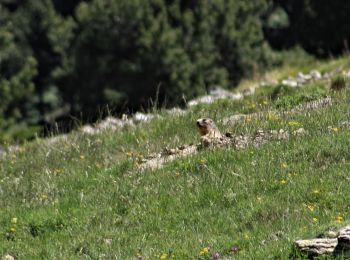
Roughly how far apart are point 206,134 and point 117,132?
2.83 metres

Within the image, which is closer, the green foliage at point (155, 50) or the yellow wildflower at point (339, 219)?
the yellow wildflower at point (339, 219)

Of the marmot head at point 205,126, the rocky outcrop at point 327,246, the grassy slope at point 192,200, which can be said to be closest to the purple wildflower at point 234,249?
the grassy slope at point 192,200

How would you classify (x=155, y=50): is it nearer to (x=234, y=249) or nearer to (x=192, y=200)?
(x=192, y=200)

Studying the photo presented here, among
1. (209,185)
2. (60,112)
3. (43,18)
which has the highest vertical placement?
(209,185)

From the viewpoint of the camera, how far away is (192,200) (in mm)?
9680

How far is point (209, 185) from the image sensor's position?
390 inches

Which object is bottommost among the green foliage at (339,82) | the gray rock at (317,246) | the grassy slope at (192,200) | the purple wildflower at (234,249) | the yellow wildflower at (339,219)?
the green foliage at (339,82)

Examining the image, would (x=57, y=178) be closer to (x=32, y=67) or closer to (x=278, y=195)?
(x=278, y=195)

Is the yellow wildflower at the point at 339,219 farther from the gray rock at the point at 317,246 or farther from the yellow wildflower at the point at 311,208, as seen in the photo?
the gray rock at the point at 317,246

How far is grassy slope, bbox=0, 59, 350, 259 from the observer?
28.4 feet

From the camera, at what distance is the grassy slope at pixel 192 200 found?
28.4 ft

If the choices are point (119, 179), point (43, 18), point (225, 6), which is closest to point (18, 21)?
point (43, 18)

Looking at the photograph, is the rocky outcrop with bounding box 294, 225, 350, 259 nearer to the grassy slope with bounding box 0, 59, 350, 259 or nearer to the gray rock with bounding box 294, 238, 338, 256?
the gray rock with bounding box 294, 238, 338, 256

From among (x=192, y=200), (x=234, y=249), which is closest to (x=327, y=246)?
(x=234, y=249)
